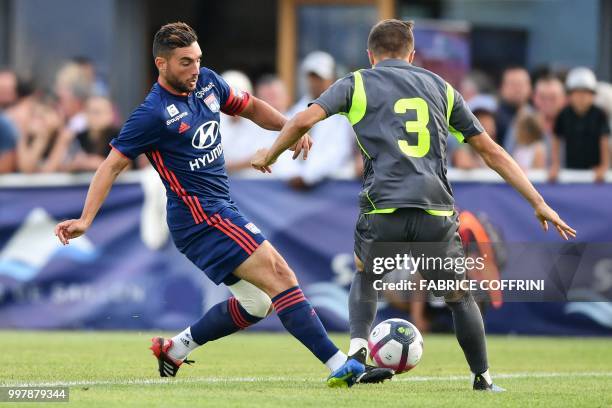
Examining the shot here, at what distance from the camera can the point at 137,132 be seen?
7.75 m

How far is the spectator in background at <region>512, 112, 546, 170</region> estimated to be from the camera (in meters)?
13.5

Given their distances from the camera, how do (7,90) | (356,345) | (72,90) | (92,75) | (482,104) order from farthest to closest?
(92,75) < (72,90) < (7,90) < (482,104) < (356,345)

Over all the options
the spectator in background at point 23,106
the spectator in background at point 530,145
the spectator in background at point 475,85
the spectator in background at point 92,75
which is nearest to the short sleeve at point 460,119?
the spectator in background at point 530,145

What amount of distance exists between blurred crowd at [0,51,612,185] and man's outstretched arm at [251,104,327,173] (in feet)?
16.6

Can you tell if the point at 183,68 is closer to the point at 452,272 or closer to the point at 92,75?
the point at 452,272

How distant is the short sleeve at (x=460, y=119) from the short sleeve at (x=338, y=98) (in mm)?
572

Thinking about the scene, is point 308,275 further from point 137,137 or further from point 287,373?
point 137,137

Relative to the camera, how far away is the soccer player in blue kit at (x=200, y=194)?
771 cm

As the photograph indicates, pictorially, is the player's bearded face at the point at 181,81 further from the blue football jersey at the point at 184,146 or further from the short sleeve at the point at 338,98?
the short sleeve at the point at 338,98

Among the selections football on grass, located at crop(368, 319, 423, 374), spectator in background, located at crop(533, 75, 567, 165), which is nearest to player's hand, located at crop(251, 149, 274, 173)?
football on grass, located at crop(368, 319, 423, 374)

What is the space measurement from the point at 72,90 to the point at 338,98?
33.0 ft

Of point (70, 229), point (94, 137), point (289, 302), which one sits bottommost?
point (289, 302)

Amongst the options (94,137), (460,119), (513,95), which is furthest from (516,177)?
(94,137)

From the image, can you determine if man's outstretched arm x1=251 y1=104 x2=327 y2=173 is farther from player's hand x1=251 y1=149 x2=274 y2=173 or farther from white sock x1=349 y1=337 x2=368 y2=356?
white sock x1=349 y1=337 x2=368 y2=356
